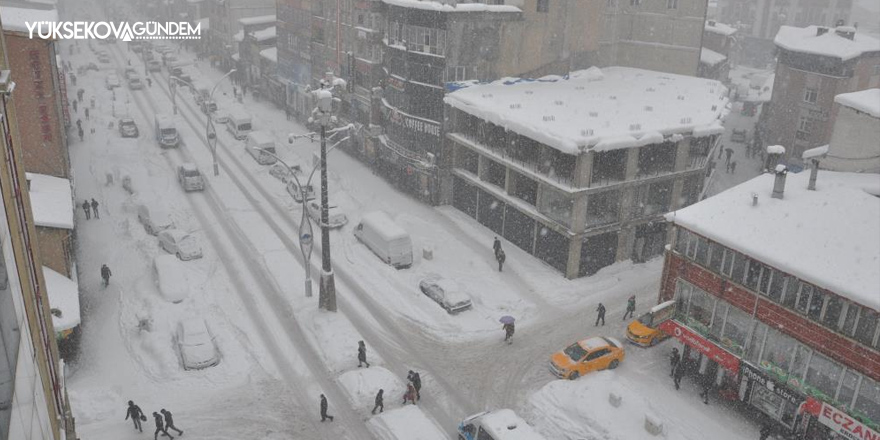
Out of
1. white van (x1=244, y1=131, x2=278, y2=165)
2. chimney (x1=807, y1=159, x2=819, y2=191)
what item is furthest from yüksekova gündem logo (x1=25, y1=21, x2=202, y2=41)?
chimney (x1=807, y1=159, x2=819, y2=191)

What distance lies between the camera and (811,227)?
27.0m

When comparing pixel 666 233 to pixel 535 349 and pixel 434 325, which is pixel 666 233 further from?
pixel 434 325

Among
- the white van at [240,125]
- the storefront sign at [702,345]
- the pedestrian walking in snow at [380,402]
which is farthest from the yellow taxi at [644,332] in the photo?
the white van at [240,125]

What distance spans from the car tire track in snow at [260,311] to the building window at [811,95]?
48213mm

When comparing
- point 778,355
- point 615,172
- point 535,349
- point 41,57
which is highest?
point 41,57

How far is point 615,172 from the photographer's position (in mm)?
39500

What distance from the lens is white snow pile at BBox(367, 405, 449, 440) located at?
2534cm

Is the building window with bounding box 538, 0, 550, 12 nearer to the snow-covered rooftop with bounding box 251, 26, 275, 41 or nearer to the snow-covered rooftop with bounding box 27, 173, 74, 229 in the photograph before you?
the snow-covered rooftop with bounding box 27, 173, 74, 229

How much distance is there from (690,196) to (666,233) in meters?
3.34

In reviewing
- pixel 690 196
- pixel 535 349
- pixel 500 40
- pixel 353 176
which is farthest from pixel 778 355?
pixel 353 176

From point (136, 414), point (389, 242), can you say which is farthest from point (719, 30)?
point (136, 414)

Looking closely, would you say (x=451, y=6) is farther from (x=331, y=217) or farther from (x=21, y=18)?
(x=21, y=18)

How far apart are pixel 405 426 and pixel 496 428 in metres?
3.76

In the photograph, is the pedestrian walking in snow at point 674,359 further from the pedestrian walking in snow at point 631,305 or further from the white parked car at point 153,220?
the white parked car at point 153,220
